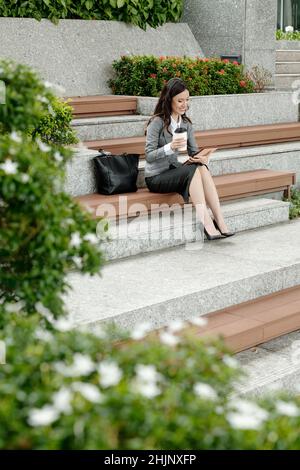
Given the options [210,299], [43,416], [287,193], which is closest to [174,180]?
[210,299]

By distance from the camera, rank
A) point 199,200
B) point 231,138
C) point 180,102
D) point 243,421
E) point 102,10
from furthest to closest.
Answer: point 102,10 → point 231,138 → point 180,102 → point 199,200 → point 243,421

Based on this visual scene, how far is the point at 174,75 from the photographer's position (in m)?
8.63

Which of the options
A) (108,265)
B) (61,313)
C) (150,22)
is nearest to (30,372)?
(61,313)

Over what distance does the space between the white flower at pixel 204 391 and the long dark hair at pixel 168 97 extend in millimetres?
4470

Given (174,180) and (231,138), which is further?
(231,138)

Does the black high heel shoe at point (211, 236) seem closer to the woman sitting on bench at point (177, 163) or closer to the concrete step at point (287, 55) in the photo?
the woman sitting on bench at point (177, 163)

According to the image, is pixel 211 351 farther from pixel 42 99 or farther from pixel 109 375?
pixel 42 99

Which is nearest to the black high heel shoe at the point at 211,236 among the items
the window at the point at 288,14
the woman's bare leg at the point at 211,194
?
the woman's bare leg at the point at 211,194

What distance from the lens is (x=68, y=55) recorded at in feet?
29.8

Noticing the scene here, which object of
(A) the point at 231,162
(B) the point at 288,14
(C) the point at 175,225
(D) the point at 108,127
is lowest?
(C) the point at 175,225

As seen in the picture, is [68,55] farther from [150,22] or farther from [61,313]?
[61,313]

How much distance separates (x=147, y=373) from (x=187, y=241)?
4.22m

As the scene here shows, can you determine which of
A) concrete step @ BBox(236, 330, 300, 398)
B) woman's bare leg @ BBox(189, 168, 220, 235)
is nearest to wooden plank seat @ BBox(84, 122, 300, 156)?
woman's bare leg @ BBox(189, 168, 220, 235)

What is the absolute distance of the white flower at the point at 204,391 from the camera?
81.7 inches
